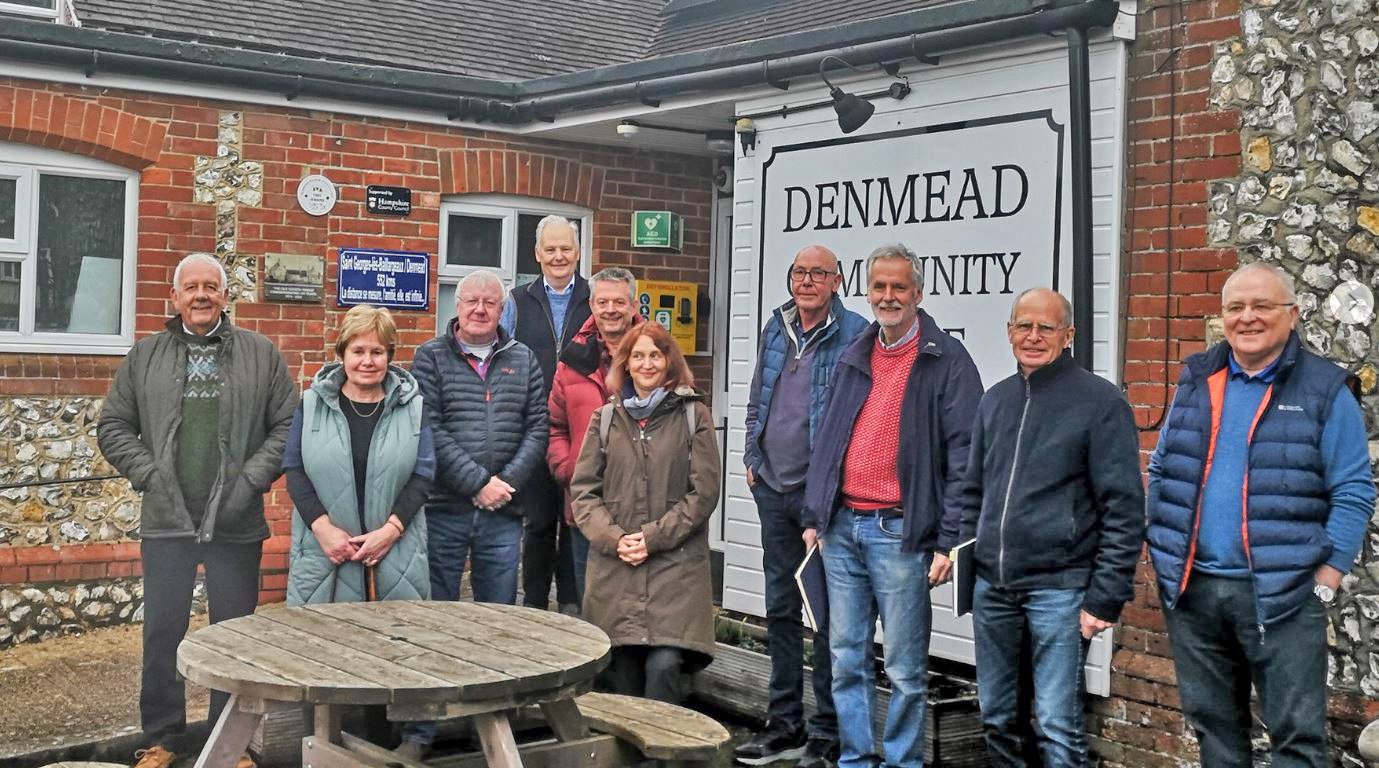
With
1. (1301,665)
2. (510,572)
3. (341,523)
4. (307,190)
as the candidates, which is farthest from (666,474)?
(307,190)

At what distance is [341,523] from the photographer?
5.41m

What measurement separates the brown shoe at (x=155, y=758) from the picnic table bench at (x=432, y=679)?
777mm

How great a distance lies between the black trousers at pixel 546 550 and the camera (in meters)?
6.70

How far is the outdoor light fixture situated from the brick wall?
9.81 feet

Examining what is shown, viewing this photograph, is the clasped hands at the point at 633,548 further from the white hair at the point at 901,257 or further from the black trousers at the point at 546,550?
the white hair at the point at 901,257

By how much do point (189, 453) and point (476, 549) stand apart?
1.19 m

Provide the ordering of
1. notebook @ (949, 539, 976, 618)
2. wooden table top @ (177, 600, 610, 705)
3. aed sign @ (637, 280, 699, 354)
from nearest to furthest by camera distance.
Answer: wooden table top @ (177, 600, 610, 705), notebook @ (949, 539, 976, 618), aed sign @ (637, 280, 699, 354)

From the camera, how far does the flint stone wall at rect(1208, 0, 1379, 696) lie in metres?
5.22

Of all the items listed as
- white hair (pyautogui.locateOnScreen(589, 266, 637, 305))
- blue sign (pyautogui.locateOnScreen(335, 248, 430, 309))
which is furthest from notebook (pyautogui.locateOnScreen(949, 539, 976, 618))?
blue sign (pyautogui.locateOnScreen(335, 248, 430, 309))

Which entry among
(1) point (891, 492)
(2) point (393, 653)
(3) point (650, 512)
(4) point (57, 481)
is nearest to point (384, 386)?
(3) point (650, 512)

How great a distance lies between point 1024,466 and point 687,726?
1.50m

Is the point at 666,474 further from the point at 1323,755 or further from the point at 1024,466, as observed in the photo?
the point at 1323,755

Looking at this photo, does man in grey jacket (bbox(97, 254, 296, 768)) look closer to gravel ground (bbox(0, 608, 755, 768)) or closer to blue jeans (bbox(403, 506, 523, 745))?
gravel ground (bbox(0, 608, 755, 768))

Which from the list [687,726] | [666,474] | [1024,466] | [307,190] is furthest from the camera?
[307,190]
